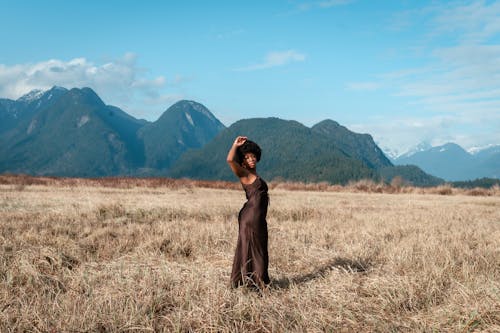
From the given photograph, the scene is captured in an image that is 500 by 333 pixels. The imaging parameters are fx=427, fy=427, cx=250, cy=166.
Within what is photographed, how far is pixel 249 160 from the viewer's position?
631cm

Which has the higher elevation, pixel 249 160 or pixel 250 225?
pixel 249 160

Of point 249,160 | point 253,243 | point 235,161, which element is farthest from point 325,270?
point 235,161

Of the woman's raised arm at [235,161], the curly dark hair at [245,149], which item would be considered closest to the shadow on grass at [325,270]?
the woman's raised arm at [235,161]

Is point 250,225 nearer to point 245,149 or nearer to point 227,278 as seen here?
point 227,278

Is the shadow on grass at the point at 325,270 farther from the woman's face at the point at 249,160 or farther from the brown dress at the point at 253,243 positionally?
the woman's face at the point at 249,160

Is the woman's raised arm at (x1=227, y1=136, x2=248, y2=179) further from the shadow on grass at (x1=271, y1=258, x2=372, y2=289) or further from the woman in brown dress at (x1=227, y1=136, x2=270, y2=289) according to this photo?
the shadow on grass at (x1=271, y1=258, x2=372, y2=289)

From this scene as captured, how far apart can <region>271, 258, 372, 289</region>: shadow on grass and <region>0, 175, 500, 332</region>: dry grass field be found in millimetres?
30

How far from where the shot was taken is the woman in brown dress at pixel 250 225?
6.12 meters

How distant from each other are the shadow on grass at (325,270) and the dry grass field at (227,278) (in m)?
0.03

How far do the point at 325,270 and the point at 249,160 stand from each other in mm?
2404

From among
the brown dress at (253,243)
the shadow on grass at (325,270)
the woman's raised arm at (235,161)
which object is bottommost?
the shadow on grass at (325,270)

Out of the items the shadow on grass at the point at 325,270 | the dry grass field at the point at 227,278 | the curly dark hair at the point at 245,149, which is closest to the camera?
the dry grass field at the point at 227,278

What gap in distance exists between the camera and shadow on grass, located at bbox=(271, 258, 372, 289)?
21.3 ft

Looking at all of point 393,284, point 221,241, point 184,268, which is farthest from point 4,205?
point 393,284
